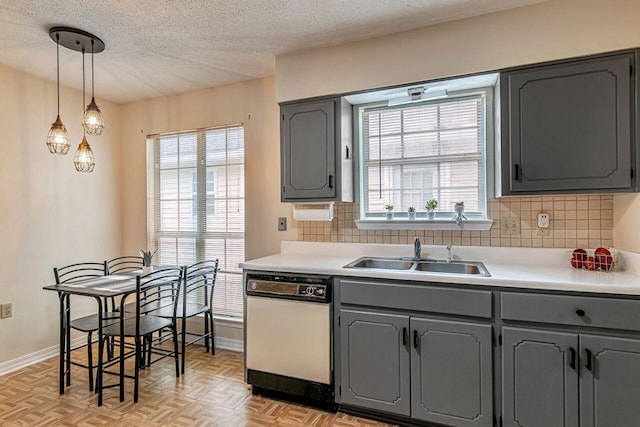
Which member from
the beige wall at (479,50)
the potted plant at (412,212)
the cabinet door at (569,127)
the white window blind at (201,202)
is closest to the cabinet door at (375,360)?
the potted plant at (412,212)

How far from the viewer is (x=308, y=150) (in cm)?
268

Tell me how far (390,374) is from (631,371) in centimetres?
115

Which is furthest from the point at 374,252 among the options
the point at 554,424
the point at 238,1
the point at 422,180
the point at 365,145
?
the point at 238,1

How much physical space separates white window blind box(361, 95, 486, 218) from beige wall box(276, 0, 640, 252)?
41 cm

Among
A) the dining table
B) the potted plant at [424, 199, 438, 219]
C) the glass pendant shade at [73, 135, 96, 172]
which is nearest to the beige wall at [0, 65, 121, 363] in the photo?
the dining table

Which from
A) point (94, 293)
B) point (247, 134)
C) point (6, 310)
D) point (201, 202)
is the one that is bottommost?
point (6, 310)

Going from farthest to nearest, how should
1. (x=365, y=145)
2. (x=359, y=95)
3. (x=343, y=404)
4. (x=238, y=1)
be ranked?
(x=365, y=145) → (x=359, y=95) → (x=343, y=404) → (x=238, y=1)

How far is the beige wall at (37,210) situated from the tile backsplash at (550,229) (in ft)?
9.43

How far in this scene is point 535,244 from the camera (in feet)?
7.77

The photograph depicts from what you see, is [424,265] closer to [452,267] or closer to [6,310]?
[452,267]

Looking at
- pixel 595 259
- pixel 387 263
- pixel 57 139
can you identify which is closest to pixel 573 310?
pixel 595 259

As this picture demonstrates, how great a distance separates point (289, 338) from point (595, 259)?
1.92 meters

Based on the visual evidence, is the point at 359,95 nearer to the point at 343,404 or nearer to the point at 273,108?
the point at 273,108

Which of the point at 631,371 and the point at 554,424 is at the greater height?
the point at 631,371
